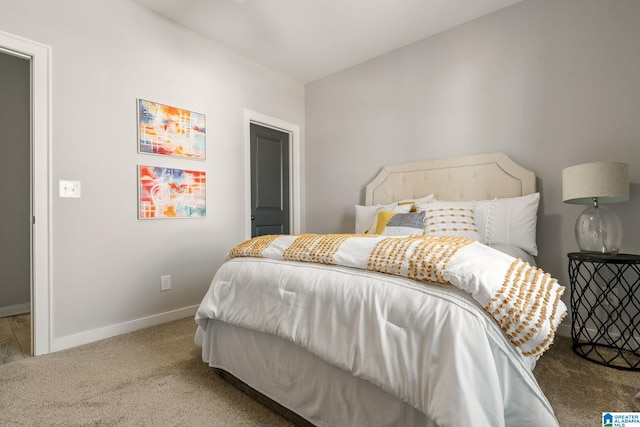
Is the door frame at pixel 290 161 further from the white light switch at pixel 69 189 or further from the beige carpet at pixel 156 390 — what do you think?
the beige carpet at pixel 156 390

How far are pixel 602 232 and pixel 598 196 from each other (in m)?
0.26

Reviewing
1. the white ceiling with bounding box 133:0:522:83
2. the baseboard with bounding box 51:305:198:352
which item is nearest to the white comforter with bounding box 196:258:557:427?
the baseboard with bounding box 51:305:198:352

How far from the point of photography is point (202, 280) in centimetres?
308

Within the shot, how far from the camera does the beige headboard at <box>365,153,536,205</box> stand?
2.60 meters

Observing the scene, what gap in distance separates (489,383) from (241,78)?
137 inches

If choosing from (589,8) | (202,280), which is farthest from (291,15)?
(202,280)

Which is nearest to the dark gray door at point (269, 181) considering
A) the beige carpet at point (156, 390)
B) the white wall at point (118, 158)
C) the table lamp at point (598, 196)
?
the white wall at point (118, 158)

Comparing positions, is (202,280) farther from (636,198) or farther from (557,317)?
(636,198)

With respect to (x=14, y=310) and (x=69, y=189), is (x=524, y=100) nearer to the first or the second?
(x=69, y=189)

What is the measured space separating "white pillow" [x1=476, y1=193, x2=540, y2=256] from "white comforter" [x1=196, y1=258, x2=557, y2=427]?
4.86ft

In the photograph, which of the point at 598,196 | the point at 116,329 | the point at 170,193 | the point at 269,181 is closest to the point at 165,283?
the point at 116,329

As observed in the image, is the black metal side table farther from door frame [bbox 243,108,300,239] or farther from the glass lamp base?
door frame [bbox 243,108,300,239]

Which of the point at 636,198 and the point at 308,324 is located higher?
the point at 636,198

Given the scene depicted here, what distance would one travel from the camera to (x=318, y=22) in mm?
2900
